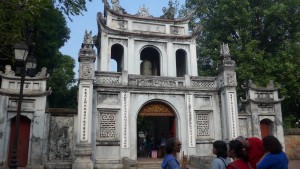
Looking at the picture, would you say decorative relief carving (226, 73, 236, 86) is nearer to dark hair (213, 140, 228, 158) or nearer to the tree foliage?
the tree foliage

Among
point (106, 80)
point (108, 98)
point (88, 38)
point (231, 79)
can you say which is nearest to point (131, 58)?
point (106, 80)

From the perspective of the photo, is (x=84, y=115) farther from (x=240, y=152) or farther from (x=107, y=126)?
(x=240, y=152)

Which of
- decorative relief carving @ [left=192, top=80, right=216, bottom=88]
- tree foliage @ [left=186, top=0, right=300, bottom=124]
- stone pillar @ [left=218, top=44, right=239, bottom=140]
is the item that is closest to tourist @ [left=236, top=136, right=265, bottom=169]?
stone pillar @ [left=218, top=44, right=239, bottom=140]

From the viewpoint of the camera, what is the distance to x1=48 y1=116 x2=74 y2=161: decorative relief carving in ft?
39.6

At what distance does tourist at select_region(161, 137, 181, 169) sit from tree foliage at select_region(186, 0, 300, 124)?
1449 cm

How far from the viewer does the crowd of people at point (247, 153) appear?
363 cm

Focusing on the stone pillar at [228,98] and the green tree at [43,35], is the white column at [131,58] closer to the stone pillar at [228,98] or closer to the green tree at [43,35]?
the green tree at [43,35]

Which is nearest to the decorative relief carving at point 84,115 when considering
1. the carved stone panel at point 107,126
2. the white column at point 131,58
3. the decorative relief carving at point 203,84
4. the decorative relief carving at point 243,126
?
the carved stone panel at point 107,126

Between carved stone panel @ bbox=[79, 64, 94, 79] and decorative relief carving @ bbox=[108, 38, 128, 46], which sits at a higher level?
decorative relief carving @ bbox=[108, 38, 128, 46]

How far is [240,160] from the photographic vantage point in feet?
11.6

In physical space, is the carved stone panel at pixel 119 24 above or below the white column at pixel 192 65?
above

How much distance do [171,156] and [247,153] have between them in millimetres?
1041

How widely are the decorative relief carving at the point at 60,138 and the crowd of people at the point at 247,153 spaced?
9073 millimetres

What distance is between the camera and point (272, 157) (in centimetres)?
386
